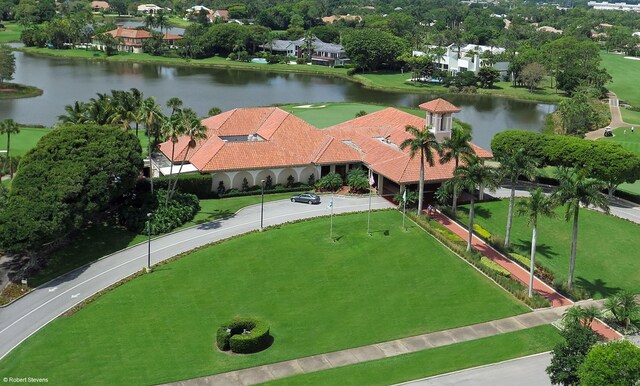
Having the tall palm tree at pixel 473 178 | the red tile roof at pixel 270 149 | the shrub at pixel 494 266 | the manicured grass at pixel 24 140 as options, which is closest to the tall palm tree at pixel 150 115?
the red tile roof at pixel 270 149

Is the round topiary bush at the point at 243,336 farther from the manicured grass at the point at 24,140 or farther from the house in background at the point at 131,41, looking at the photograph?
the house in background at the point at 131,41

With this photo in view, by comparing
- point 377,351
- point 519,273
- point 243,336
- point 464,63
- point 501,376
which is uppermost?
point 464,63

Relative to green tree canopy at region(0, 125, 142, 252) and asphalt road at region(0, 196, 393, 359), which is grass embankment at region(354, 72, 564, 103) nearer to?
asphalt road at region(0, 196, 393, 359)

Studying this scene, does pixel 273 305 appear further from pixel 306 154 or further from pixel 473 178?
pixel 306 154

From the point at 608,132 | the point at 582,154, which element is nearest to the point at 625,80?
the point at 608,132

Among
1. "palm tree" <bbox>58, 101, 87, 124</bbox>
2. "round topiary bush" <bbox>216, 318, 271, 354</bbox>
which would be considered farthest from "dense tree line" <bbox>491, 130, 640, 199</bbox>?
"palm tree" <bbox>58, 101, 87, 124</bbox>

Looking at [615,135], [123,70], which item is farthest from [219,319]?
[123,70]
